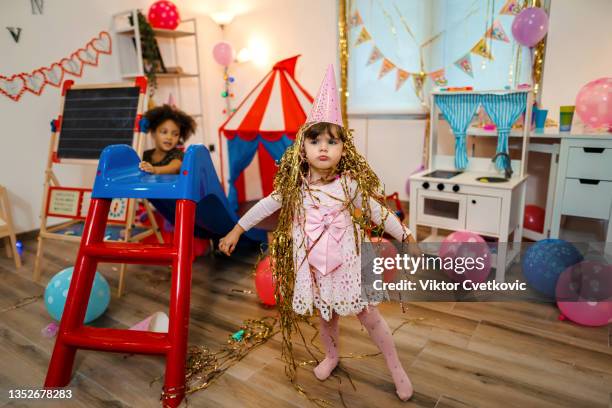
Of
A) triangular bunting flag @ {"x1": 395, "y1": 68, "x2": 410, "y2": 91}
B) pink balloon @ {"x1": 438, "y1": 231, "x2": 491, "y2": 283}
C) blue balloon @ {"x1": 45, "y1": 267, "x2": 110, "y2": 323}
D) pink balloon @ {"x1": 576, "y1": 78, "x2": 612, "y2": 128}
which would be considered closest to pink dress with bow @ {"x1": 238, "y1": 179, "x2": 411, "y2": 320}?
pink balloon @ {"x1": 438, "y1": 231, "x2": 491, "y2": 283}

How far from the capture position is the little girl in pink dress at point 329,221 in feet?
4.69

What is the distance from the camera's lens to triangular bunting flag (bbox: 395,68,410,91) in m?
3.89

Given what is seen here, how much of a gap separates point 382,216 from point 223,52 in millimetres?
3669

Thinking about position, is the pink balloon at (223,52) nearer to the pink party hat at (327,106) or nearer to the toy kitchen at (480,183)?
the toy kitchen at (480,183)

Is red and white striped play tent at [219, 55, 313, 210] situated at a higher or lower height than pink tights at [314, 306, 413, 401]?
higher

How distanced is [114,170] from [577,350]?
2131mm

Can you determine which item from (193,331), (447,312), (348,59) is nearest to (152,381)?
(193,331)

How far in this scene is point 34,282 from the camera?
8.84ft

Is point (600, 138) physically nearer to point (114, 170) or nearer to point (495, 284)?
point (495, 284)

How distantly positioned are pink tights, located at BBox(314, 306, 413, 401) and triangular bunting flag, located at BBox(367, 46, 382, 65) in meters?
3.03

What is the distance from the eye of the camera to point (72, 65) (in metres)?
3.71

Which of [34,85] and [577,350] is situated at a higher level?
[34,85]

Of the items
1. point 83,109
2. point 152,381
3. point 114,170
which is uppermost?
point 83,109

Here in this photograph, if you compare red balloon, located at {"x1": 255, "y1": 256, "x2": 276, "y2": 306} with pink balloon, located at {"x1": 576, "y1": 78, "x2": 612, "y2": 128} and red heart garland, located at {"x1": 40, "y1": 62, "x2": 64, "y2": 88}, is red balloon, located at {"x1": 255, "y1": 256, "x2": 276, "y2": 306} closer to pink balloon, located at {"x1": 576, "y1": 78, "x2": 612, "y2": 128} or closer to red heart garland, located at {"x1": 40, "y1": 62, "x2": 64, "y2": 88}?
pink balloon, located at {"x1": 576, "y1": 78, "x2": 612, "y2": 128}
